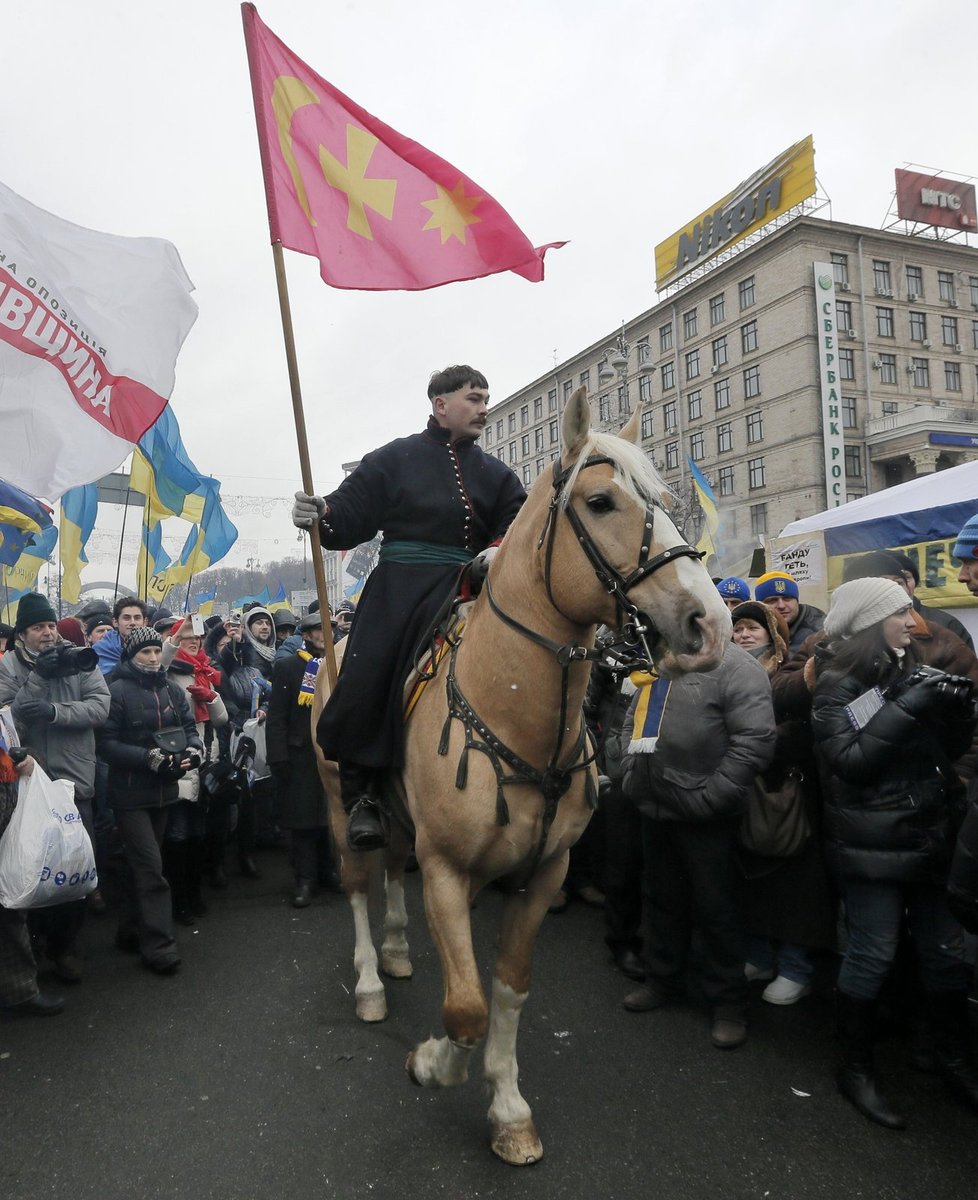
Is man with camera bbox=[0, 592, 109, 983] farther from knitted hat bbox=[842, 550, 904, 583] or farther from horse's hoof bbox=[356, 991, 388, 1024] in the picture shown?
knitted hat bbox=[842, 550, 904, 583]

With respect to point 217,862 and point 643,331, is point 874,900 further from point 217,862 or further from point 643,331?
point 643,331

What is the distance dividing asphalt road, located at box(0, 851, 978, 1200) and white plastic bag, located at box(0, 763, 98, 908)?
71cm

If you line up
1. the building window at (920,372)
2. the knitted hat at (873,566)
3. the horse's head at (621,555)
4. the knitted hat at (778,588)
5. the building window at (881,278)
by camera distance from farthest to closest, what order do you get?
the building window at (920,372) < the building window at (881,278) < the knitted hat at (778,588) < the knitted hat at (873,566) < the horse's head at (621,555)

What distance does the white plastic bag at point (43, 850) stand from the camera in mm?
4133

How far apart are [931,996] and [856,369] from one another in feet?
168

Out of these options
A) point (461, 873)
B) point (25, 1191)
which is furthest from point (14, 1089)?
point (461, 873)

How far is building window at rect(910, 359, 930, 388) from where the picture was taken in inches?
1921

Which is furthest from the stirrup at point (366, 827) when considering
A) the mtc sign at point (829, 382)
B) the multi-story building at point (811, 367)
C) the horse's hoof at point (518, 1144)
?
the mtc sign at point (829, 382)

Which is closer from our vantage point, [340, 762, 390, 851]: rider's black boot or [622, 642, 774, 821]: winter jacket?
[340, 762, 390, 851]: rider's black boot

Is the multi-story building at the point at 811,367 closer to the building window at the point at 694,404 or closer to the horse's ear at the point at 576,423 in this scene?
the building window at the point at 694,404

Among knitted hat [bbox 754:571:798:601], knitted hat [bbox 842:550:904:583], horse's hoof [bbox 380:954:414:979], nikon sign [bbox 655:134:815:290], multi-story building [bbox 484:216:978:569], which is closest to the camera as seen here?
knitted hat [bbox 842:550:904:583]

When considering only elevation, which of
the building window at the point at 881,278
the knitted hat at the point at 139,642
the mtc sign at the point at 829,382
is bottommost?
the knitted hat at the point at 139,642

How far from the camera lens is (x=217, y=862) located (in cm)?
686

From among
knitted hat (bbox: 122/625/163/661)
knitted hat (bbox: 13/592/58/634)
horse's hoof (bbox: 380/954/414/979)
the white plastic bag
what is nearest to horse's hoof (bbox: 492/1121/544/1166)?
horse's hoof (bbox: 380/954/414/979)
